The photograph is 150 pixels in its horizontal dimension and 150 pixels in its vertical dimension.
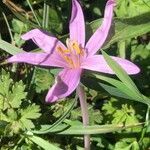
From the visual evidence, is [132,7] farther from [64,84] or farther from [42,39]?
[64,84]

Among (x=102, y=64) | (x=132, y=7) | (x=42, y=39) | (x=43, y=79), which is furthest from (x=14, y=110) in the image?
(x=132, y=7)

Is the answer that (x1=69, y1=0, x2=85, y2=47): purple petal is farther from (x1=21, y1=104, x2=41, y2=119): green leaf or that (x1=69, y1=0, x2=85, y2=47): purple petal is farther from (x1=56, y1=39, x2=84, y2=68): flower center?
(x1=21, y1=104, x2=41, y2=119): green leaf

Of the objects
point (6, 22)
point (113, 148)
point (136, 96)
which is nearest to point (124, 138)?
point (113, 148)

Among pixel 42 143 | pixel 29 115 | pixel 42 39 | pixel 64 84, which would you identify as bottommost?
pixel 42 143

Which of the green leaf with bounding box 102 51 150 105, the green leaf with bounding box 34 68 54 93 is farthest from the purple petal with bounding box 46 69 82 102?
the green leaf with bounding box 34 68 54 93

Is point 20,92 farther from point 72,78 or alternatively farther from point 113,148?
point 113,148

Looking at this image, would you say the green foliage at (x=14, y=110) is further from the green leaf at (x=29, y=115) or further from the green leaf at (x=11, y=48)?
the green leaf at (x=11, y=48)
